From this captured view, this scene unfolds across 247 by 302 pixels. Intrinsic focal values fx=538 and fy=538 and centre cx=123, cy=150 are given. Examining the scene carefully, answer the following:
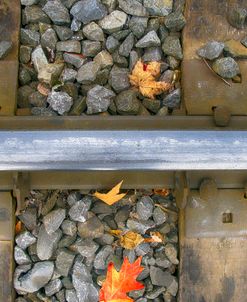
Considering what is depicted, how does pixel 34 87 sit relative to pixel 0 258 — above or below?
above

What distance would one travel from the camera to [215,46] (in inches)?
124

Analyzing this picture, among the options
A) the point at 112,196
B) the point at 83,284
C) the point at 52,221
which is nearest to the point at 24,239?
the point at 52,221

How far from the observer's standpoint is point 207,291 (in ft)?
10.5

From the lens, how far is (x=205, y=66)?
320cm

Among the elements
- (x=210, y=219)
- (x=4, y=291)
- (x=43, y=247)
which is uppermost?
(x=210, y=219)

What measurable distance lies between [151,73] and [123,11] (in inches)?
16.2

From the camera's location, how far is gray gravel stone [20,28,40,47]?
322 cm

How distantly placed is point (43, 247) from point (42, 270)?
0.14 meters

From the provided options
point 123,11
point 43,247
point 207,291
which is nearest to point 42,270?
point 43,247

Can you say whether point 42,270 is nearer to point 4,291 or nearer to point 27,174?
point 4,291

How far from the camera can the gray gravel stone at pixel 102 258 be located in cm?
320

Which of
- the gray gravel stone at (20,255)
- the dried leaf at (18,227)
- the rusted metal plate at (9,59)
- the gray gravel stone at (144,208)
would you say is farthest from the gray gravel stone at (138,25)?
the gray gravel stone at (20,255)

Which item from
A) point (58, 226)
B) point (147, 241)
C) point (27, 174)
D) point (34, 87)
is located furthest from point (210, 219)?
point (34, 87)

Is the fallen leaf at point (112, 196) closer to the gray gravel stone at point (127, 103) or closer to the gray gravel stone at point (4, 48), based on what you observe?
the gray gravel stone at point (127, 103)
